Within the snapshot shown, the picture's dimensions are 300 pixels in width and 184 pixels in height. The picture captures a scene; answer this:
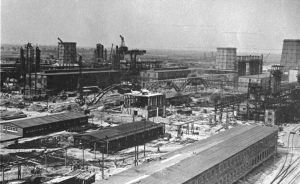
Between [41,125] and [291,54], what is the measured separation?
177ft

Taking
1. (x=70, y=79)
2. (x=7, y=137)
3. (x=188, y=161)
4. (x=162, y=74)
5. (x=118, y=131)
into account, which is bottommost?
(x=7, y=137)

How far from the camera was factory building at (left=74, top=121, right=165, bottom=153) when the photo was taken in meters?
20.4

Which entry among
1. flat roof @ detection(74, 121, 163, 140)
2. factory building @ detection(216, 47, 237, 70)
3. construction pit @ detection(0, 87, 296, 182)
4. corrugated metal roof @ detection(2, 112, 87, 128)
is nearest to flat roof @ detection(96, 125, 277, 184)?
construction pit @ detection(0, 87, 296, 182)

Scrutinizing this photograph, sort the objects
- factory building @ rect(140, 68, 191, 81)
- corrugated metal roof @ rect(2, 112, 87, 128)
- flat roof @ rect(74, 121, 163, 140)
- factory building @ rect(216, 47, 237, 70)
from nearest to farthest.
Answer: flat roof @ rect(74, 121, 163, 140), corrugated metal roof @ rect(2, 112, 87, 128), factory building @ rect(140, 68, 191, 81), factory building @ rect(216, 47, 237, 70)

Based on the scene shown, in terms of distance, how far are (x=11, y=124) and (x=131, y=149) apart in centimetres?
861

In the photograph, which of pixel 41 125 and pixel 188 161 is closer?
pixel 188 161

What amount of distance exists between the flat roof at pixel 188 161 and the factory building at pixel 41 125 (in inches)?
476

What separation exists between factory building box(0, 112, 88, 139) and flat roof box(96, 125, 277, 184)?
476 inches

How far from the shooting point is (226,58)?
68.7 meters

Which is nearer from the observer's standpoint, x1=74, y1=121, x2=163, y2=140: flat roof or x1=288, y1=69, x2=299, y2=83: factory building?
x1=74, y1=121, x2=163, y2=140: flat roof

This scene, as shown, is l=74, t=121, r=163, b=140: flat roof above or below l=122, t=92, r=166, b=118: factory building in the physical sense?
below

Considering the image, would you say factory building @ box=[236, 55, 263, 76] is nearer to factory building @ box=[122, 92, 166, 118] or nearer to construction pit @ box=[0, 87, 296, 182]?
construction pit @ box=[0, 87, 296, 182]

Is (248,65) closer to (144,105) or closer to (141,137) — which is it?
(144,105)

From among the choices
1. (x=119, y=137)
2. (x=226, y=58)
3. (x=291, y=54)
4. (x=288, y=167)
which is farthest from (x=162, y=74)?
(x=288, y=167)
